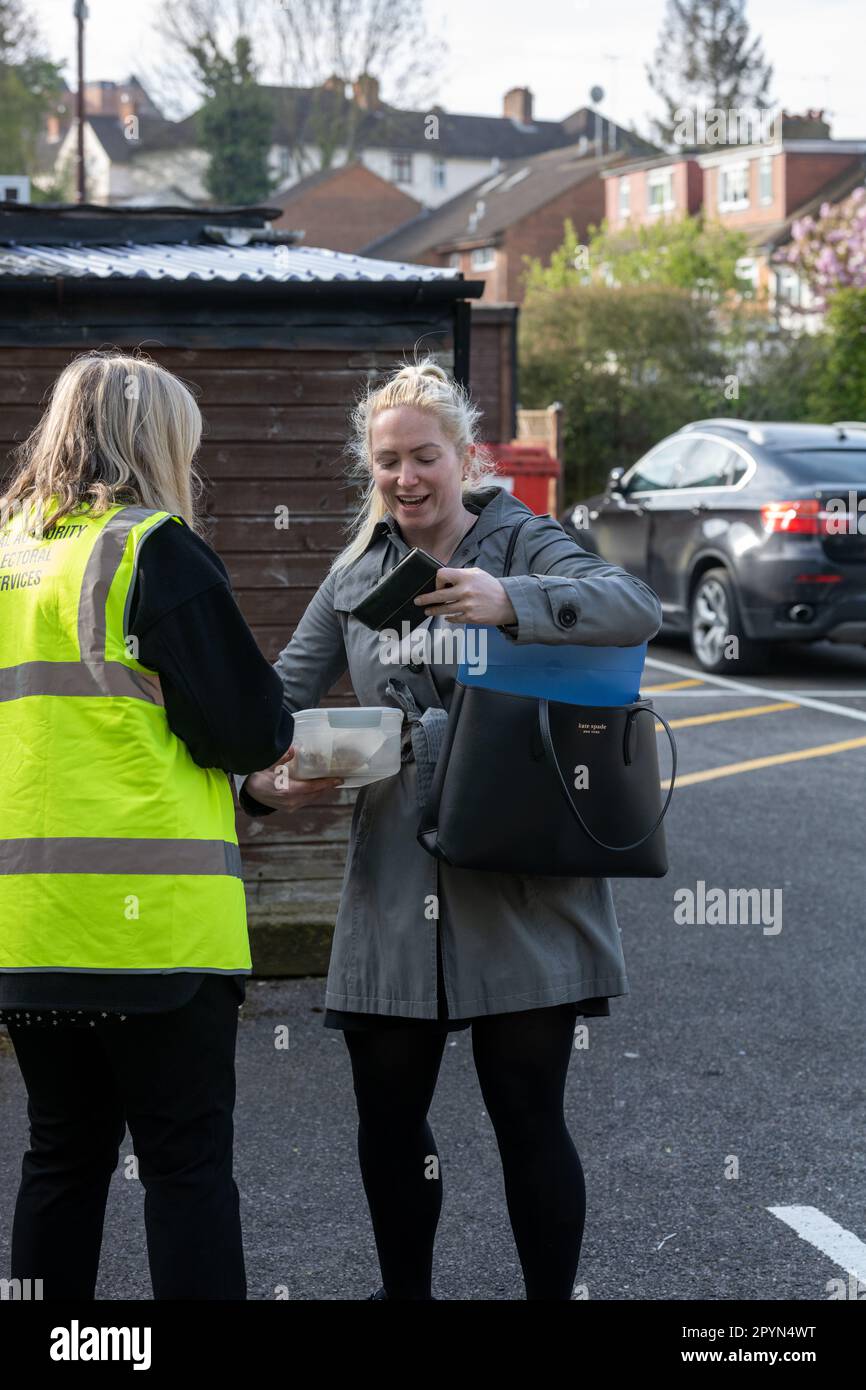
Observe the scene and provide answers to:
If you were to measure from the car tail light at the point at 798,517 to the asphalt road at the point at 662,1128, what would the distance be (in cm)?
475

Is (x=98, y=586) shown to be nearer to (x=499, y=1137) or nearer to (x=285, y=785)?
(x=285, y=785)

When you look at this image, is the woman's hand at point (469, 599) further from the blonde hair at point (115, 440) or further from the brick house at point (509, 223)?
the brick house at point (509, 223)

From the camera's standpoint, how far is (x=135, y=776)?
2639 mm

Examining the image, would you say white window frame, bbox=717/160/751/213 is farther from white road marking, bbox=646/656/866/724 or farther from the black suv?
white road marking, bbox=646/656/866/724

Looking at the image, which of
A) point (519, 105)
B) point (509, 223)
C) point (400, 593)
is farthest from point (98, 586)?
point (519, 105)

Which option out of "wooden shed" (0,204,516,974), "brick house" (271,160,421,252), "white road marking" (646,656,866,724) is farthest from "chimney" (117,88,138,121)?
"wooden shed" (0,204,516,974)

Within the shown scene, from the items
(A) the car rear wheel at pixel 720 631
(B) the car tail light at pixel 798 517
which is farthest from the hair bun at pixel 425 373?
(A) the car rear wheel at pixel 720 631

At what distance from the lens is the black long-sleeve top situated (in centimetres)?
259

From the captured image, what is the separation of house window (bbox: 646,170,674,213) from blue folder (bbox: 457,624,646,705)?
5383cm

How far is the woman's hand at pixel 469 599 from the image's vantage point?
2.92 m

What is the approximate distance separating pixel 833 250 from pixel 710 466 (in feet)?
52.1

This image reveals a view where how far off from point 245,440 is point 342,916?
3.06 m

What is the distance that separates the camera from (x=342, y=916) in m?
3.24
